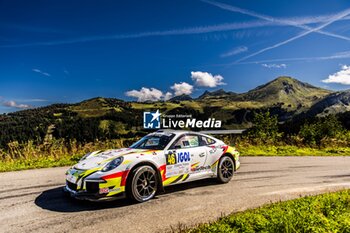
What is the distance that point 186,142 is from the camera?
25.7ft

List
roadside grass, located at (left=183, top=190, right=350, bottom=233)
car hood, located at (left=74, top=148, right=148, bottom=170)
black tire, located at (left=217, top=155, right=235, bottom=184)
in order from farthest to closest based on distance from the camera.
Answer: black tire, located at (left=217, top=155, right=235, bottom=184), car hood, located at (left=74, top=148, right=148, bottom=170), roadside grass, located at (left=183, top=190, right=350, bottom=233)

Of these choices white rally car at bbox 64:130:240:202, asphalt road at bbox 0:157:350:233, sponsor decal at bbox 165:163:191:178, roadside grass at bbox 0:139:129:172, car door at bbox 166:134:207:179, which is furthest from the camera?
roadside grass at bbox 0:139:129:172

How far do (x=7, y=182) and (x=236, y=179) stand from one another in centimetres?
687

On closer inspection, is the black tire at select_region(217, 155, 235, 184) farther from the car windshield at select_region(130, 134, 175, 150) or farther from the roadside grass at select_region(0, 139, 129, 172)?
the roadside grass at select_region(0, 139, 129, 172)

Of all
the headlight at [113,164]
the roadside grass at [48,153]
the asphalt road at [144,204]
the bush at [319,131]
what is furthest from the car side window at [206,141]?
the bush at [319,131]

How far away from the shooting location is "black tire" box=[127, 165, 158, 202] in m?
6.36

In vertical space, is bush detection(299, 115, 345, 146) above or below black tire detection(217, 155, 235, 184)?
above

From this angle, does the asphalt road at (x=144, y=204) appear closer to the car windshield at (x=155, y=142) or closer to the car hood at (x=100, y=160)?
the car hood at (x=100, y=160)

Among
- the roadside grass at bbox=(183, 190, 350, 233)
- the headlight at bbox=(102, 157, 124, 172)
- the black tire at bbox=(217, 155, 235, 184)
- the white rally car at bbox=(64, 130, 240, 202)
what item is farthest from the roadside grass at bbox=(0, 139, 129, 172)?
the roadside grass at bbox=(183, 190, 350, 233)

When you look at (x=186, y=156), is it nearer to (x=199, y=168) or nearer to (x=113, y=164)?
(x=199, y=168)

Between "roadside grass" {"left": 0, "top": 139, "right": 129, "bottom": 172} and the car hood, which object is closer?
the car hood

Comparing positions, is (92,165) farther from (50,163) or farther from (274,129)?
(274,129)

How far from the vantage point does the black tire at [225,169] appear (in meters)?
8.44

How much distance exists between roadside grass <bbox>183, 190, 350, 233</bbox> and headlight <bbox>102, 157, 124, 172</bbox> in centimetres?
214
